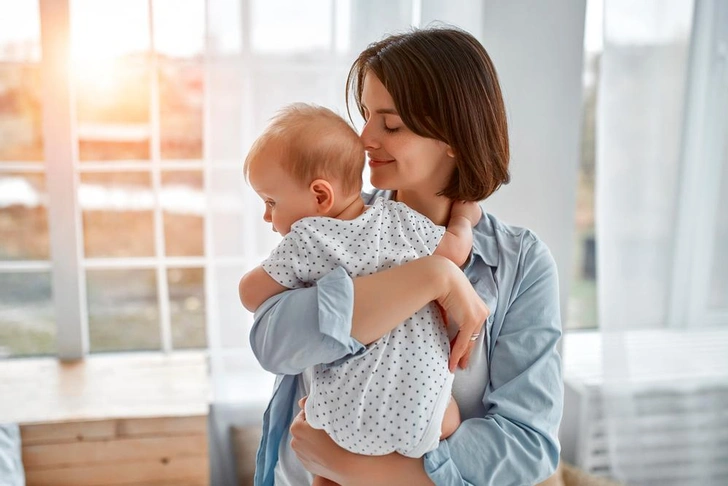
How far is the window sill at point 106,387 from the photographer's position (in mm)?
2074

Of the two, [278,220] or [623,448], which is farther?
[623,448]

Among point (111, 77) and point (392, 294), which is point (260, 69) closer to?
point (111, 77)

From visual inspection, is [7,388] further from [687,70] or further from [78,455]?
[687,70]

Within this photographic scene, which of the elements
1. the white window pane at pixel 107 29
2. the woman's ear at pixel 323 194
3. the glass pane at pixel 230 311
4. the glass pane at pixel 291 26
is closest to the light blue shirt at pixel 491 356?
the woman's ear at pixel 323 194

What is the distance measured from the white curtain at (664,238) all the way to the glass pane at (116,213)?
1903 mm

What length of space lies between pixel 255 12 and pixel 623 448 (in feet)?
5.98

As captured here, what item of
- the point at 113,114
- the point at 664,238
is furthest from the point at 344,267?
the point at 113,114

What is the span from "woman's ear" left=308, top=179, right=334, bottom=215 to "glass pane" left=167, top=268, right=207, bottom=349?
7.88 ft

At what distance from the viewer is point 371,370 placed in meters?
1.01

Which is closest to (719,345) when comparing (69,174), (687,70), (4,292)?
(687,70)

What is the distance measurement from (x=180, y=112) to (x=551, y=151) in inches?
67.3

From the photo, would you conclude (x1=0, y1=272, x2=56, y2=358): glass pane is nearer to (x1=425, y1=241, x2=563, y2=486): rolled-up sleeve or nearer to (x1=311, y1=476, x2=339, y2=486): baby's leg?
(x1=311, y1=476, x2=339, y2=486): baby's leg

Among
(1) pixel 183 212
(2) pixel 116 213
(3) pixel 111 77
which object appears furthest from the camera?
(1) pixel 183 212

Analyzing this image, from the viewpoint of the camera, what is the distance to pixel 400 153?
112cm
